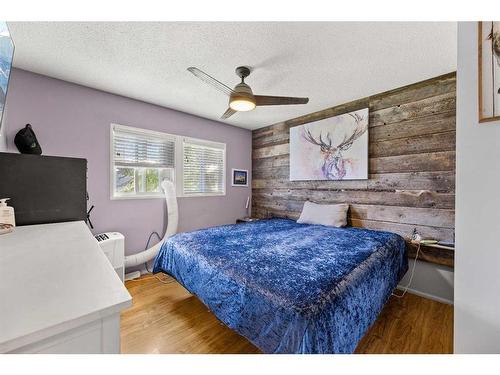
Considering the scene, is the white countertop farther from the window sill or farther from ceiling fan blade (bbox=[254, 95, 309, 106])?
the window sill

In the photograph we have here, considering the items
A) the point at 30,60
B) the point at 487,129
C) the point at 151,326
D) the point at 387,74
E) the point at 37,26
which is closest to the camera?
the point at 487,129

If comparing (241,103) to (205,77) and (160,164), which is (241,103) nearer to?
(205,77)

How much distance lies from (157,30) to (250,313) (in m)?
2.01

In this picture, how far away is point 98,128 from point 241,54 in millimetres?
1909

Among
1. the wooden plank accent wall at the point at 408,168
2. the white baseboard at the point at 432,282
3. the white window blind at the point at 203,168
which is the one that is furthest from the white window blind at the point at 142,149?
the white baseboard at the point at 432,282

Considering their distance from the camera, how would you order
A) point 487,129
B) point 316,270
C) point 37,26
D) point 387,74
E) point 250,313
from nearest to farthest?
point 487,129 < point 250,313 < point 316,270 < point 37,26 < point 387,74

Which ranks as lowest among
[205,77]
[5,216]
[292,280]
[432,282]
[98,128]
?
[432,282]

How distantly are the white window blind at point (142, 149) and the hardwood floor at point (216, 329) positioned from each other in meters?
1.64

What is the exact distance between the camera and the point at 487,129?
0.88 meters

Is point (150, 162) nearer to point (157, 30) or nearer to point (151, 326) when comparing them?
point (157, 30)

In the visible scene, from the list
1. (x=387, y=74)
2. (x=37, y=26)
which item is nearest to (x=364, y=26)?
(x=387, y=74)

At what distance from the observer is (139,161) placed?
292 cm

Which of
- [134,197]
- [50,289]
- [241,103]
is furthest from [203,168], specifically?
[50,289]

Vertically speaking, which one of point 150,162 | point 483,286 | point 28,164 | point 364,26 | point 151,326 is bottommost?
point 151,326
